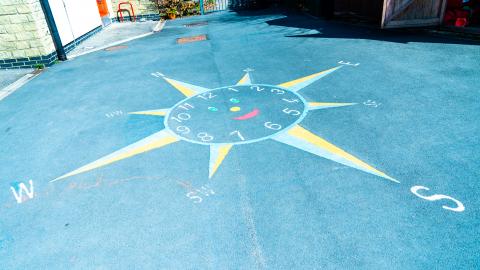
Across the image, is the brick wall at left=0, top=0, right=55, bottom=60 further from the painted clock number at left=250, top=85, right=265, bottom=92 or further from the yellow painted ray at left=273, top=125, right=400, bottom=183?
the yellow painted ray at left=273, top=125, right=400, bottom=183

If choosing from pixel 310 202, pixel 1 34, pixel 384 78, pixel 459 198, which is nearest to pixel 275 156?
pixel 310 202

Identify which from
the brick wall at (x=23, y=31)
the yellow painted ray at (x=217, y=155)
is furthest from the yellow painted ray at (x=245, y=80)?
the brick wall at (x=23, y=31)

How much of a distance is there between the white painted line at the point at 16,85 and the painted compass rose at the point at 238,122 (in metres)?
4.36

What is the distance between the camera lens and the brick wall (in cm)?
905

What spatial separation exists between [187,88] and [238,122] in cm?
223

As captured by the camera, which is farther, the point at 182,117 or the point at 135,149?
the point at 182,117

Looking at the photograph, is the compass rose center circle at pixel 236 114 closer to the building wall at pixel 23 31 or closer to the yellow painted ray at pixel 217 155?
the yellow painted ray at pixel 217 155

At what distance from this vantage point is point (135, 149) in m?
4.79

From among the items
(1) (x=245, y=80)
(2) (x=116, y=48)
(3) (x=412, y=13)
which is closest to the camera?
(1) (x=245, y=80)

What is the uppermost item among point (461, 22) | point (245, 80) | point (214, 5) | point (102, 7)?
point (102, 7)

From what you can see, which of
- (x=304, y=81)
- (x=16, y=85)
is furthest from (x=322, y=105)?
(x=16, y=85)

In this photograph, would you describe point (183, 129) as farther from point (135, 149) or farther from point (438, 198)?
point (438, 198)

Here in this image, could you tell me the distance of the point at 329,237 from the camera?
9.91ft

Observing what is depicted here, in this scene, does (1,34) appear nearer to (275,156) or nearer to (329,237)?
(275,156)
